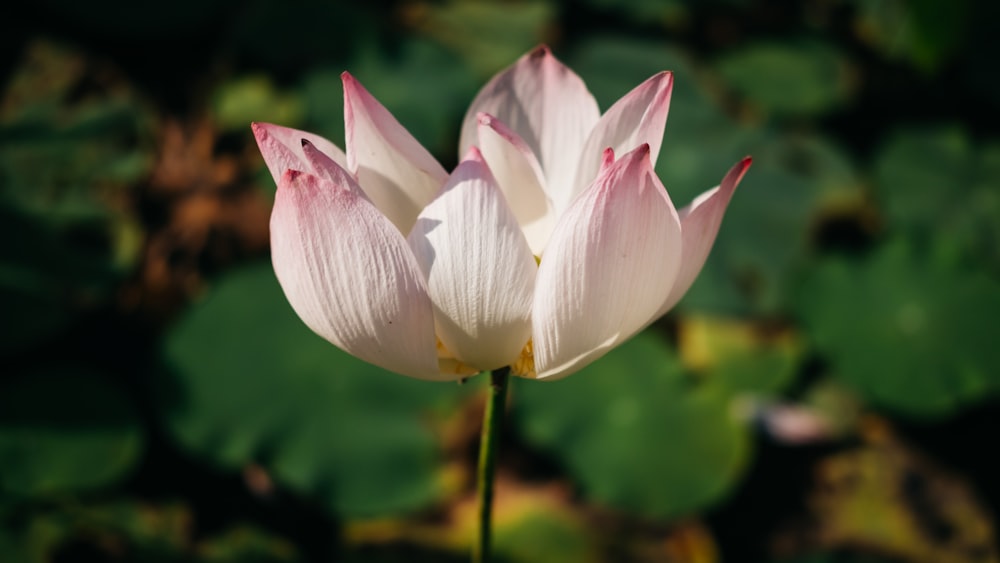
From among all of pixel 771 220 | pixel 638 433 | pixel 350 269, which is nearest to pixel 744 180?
pixel 771 220

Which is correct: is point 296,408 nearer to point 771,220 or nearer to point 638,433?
point 638,433

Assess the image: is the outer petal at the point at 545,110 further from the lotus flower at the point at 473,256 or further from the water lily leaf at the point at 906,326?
the water lily leaf at the point at 906,326

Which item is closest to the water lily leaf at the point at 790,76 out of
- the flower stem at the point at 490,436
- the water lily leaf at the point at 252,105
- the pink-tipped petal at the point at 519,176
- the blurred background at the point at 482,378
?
the blurred background at the point at 482,378

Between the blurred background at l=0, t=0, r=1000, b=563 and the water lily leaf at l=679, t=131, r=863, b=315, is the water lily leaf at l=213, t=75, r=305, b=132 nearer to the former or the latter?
the blurred background at l=0, t=0, r=1000, b=563

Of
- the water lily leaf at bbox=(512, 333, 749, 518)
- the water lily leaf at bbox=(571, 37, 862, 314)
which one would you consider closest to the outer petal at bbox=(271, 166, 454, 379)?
the water lily leaf at bbox=(512, 333, 749, 518)

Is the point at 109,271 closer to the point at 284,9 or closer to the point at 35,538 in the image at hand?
the point at 35,538

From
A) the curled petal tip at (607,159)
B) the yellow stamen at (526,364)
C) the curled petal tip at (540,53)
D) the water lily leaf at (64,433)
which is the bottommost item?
the water lily leaf at (64,433)
